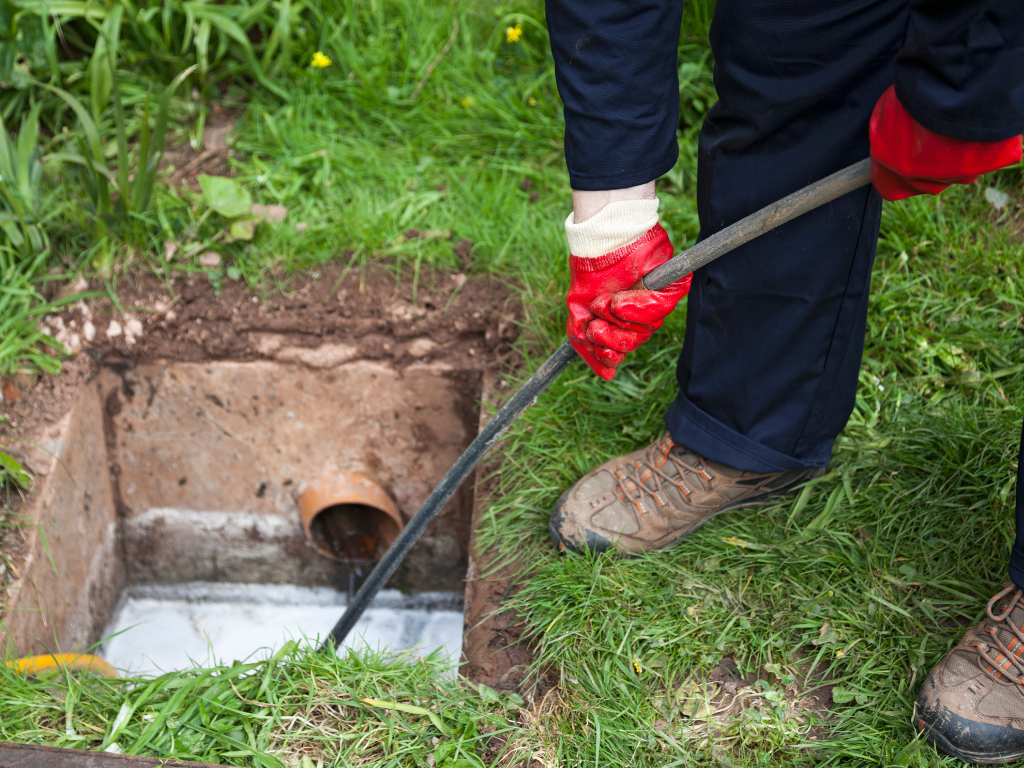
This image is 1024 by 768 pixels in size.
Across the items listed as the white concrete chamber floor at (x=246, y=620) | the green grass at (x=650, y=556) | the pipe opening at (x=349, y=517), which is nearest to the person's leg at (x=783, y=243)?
the green grass at (x=650, y=556)

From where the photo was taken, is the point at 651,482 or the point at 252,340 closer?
the point at 651,482

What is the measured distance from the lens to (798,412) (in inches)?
57.3

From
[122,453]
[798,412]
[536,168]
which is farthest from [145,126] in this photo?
[798,412]

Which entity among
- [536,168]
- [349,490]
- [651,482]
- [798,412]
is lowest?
[349,490]

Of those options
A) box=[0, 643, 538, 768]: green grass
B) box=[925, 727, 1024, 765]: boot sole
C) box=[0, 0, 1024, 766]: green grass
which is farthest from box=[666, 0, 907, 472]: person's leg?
box=[0, 643, 538, 768]: green grass

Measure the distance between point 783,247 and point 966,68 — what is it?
0.44 meters

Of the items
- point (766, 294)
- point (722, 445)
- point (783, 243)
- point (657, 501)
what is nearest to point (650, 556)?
point (657, 501)

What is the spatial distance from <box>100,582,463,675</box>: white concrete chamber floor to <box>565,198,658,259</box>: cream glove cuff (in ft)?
5.25

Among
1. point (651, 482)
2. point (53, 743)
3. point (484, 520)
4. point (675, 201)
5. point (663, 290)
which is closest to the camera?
point (663, 290)

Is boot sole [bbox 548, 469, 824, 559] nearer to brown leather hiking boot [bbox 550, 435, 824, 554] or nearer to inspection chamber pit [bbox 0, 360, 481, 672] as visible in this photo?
brown leather hiking boot [bbox 550, 435, 824, 554]

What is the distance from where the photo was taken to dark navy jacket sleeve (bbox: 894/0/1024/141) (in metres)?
0.85

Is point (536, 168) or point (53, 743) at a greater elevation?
point (536, 168)

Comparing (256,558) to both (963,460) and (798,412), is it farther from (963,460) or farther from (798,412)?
(963,460)

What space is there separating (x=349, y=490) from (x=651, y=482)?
41.4 inches
